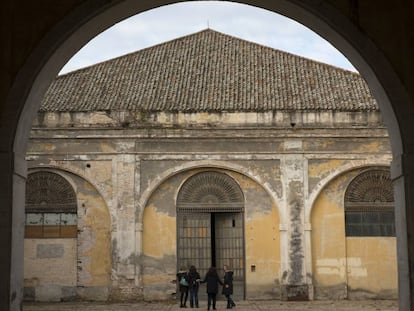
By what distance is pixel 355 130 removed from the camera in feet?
73.2

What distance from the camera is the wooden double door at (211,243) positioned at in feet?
72.8

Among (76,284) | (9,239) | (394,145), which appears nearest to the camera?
(9,239)

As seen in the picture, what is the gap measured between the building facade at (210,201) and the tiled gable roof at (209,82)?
49cm

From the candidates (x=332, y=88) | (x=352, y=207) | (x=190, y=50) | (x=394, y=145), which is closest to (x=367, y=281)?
(x=352, y=207)

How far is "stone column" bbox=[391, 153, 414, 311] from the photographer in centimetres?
602

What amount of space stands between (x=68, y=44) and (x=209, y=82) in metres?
18.4

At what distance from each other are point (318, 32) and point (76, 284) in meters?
16.8

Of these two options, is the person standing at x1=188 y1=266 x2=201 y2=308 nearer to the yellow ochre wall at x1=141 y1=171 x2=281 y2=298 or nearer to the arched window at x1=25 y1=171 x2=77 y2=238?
the yellow ochre wall at x1=141 y1=171 x2=281 y2=298

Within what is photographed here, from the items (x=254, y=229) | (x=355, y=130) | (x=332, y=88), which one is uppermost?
(x=332, y=88)

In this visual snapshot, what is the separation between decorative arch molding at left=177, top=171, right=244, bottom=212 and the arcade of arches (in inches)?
634

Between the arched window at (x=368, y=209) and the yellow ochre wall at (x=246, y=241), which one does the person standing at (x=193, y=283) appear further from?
the arched window at (x=368, y=209)

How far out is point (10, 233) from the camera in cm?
597

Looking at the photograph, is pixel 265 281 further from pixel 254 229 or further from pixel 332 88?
pixel 332 88

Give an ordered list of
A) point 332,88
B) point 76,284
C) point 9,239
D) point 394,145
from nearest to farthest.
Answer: point 9,239
point 394,145
point 76,284
point 332,88
